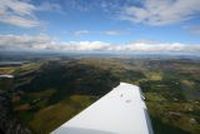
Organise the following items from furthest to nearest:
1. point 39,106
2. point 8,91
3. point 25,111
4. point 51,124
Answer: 1. point 8,91
2. point 39,106
3. point 25,111
4. point 51,124

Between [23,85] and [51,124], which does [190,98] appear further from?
[23,85]

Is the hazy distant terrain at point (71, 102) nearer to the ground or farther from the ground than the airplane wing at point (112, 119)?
nearer to the ground

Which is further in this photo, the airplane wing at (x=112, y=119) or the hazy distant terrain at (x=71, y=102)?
the hazy distant terrain at (x=71, y=102)

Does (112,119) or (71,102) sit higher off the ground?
(112,119)

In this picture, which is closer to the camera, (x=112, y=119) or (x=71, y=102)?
(x=112, y=119)

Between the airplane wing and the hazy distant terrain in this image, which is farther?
the hazy distant terrain

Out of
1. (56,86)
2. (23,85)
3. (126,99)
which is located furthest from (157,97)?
(126,99)

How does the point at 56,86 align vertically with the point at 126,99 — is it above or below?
below

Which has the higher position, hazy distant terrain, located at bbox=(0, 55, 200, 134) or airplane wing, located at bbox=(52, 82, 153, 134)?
airplane wing, located at bbox=(52, 82, 153, 134)
